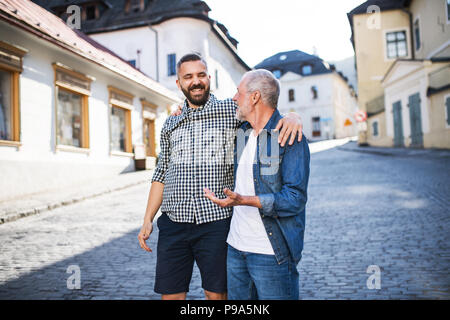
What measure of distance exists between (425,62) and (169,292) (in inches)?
794

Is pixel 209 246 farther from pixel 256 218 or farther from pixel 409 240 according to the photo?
pixel 409 240

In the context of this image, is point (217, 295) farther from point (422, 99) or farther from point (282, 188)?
point (422, 99)

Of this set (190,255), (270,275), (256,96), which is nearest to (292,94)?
(190,255)

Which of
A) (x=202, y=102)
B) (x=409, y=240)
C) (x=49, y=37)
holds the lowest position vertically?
(x=409, y=240)

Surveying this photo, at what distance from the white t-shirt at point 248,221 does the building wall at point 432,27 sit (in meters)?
20.3

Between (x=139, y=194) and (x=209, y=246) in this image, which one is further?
(x=139, y=194)

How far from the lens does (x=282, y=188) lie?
205cm

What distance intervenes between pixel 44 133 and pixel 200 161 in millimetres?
10247

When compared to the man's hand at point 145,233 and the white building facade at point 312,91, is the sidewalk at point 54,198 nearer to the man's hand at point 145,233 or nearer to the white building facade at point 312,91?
the man's hand at point 145,233

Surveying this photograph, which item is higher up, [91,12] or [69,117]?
[91,12]

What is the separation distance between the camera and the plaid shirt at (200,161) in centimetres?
243

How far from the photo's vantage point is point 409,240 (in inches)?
200

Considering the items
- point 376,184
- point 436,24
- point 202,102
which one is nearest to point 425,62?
point 436,24

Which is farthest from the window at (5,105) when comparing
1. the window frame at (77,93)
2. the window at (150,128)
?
the window at (150,128)
